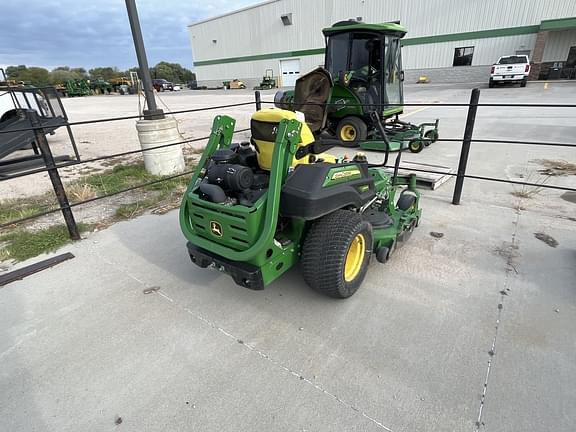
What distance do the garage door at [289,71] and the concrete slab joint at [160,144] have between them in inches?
1229

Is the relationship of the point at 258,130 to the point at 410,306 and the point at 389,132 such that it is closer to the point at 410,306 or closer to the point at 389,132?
the point at 410,306

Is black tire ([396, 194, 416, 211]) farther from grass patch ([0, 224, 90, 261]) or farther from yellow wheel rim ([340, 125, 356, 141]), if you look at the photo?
yellow wheel rim ([340, 125, 356, 141])

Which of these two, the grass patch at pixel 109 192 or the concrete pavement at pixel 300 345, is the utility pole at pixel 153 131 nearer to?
the grass patch at pixel 109 192

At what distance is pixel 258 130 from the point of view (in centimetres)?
232

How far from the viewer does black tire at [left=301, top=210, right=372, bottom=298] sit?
2.12 metres

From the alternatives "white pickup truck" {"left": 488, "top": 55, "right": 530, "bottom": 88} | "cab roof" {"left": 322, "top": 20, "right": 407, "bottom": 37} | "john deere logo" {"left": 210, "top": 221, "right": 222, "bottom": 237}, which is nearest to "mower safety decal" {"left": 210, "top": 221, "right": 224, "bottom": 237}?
"john deere logo" {"left": 210, "top": 221, "right": 222, "bottom": 237}

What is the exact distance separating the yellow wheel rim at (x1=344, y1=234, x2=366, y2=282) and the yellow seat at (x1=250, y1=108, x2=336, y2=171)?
714 mm

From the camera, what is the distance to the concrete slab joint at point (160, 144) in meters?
5.20

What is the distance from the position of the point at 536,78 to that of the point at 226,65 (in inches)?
1226

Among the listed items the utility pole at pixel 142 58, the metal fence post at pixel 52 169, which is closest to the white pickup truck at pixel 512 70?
the utility pole at pixel 142 58

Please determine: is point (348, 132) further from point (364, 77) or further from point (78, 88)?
point (78, 88)

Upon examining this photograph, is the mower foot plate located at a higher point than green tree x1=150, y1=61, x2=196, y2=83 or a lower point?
lower

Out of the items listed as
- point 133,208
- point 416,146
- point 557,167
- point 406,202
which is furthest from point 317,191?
point 416,146

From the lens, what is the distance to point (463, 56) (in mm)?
25750
